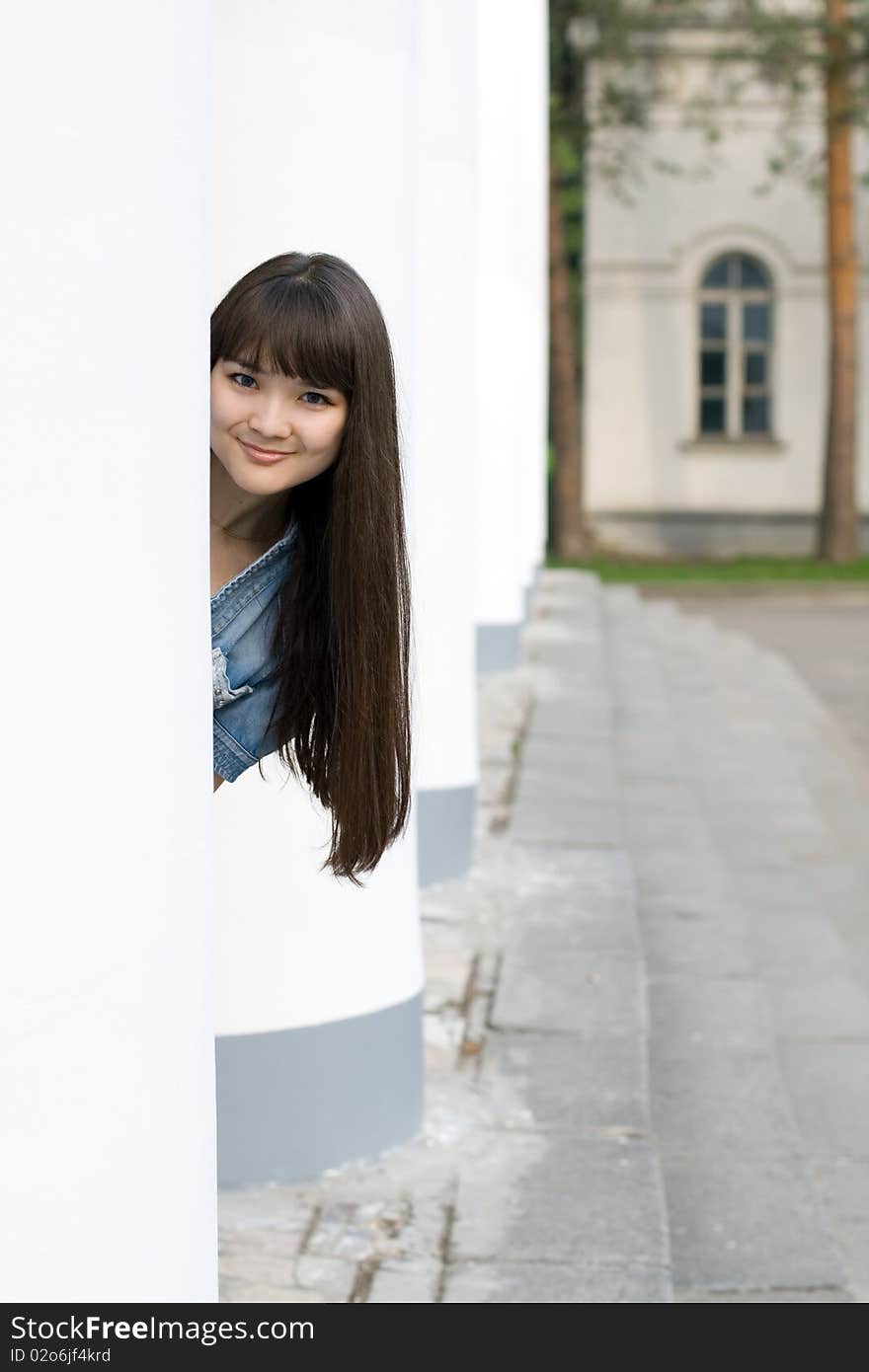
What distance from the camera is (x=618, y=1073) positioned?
14.0 ft

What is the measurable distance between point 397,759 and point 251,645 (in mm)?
226

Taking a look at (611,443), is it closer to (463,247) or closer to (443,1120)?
(463,247)

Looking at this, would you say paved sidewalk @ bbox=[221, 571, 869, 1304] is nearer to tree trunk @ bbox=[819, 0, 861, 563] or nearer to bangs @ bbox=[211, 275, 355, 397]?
bangs @ bbox=[211, 275, 355, 397]

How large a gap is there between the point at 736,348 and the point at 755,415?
99 cm

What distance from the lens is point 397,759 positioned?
7.92ft

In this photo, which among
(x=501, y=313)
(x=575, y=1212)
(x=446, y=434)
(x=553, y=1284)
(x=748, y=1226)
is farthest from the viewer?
(x=501, y=313)

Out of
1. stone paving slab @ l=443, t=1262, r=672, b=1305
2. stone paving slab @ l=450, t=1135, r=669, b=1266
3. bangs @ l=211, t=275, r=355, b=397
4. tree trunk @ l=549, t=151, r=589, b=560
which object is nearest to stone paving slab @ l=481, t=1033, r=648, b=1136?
stone paving slab @ l=450, t=1135, r=669, b=1266

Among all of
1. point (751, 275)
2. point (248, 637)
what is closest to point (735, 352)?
point (751, 275)

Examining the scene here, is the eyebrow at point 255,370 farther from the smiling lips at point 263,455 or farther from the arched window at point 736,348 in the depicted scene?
the arched window at point 736,348

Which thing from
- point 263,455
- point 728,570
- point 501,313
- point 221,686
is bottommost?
point 728,570

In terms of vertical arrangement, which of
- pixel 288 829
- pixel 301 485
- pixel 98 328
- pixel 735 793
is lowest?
pixel 735 793

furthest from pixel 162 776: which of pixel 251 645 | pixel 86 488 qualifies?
pixel 251 645

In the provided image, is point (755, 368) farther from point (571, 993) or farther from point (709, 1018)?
point (571, 993)

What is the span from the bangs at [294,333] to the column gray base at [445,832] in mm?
3816
